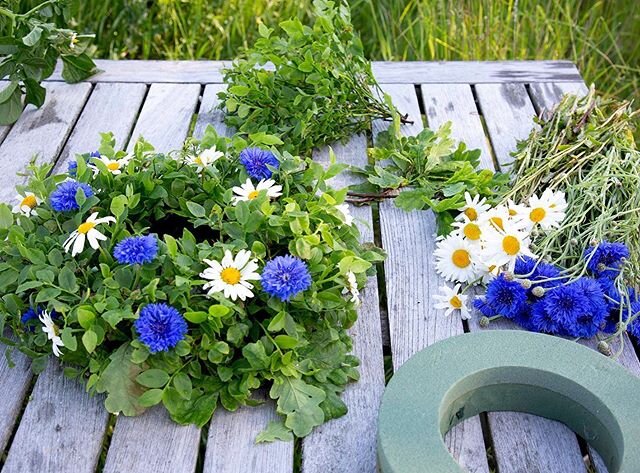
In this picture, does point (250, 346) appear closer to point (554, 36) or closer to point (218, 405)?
point (218, 405)

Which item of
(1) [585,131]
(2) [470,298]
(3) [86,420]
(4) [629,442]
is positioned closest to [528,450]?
(4) [629,442]

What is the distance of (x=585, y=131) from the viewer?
7.16ft

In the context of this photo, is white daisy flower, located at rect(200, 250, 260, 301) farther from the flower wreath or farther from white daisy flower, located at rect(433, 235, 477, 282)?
white daisy flower, located at rect(433, 235, 477, 282)

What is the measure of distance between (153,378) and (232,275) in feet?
0.74

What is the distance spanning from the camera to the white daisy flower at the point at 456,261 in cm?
191

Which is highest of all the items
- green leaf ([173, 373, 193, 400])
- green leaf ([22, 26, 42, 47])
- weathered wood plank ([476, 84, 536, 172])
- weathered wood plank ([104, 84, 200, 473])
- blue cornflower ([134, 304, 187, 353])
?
blue cornflower ([134, 304, 187, 353])

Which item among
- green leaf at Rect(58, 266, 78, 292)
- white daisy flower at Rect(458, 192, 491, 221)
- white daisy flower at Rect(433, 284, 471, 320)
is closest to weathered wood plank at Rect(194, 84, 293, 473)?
green leaf at Rect(58, 266, 78, 292)

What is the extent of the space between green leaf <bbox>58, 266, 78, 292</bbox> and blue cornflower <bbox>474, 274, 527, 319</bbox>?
0.81 metres

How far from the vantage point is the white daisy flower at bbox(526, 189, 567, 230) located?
1941 millimetres

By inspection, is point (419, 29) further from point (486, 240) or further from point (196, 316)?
point (196, 316)

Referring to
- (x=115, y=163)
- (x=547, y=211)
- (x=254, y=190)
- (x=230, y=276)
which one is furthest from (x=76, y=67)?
(x=547, y=211)

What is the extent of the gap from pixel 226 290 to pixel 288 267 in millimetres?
116

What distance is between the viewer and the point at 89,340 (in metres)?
1.50

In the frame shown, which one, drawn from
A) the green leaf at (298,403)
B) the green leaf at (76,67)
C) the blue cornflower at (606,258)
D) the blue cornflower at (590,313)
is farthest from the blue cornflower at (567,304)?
the green leaf at (76,67)
